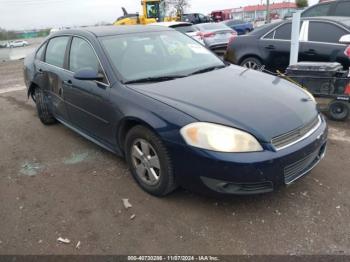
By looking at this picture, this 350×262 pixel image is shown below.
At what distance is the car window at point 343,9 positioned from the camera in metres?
8.77

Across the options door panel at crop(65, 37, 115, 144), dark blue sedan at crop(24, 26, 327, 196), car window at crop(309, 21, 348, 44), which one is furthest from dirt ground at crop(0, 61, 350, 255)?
car window at crop(309, 21, 348, 44)

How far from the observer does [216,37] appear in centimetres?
1245

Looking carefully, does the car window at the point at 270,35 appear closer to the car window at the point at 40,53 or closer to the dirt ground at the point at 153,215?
the dirt ground at the point at 153,215

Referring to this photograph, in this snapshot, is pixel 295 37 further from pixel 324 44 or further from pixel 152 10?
pixel 152 10

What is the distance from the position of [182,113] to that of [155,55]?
4.14ft

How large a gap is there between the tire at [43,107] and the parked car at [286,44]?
159 inches

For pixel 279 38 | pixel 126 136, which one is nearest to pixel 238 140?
pixel 126 136

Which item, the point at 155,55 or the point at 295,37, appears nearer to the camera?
the point at 155,55

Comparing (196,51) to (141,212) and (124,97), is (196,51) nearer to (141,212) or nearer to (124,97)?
(124,97)

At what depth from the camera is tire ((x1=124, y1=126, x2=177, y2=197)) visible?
290 centimetres

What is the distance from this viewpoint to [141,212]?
9.95 feet

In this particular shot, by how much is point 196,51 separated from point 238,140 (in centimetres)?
187

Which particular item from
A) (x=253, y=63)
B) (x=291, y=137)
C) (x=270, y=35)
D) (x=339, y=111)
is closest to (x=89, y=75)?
(x=291, y=137)

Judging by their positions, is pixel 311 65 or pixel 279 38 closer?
pixel 311 65
